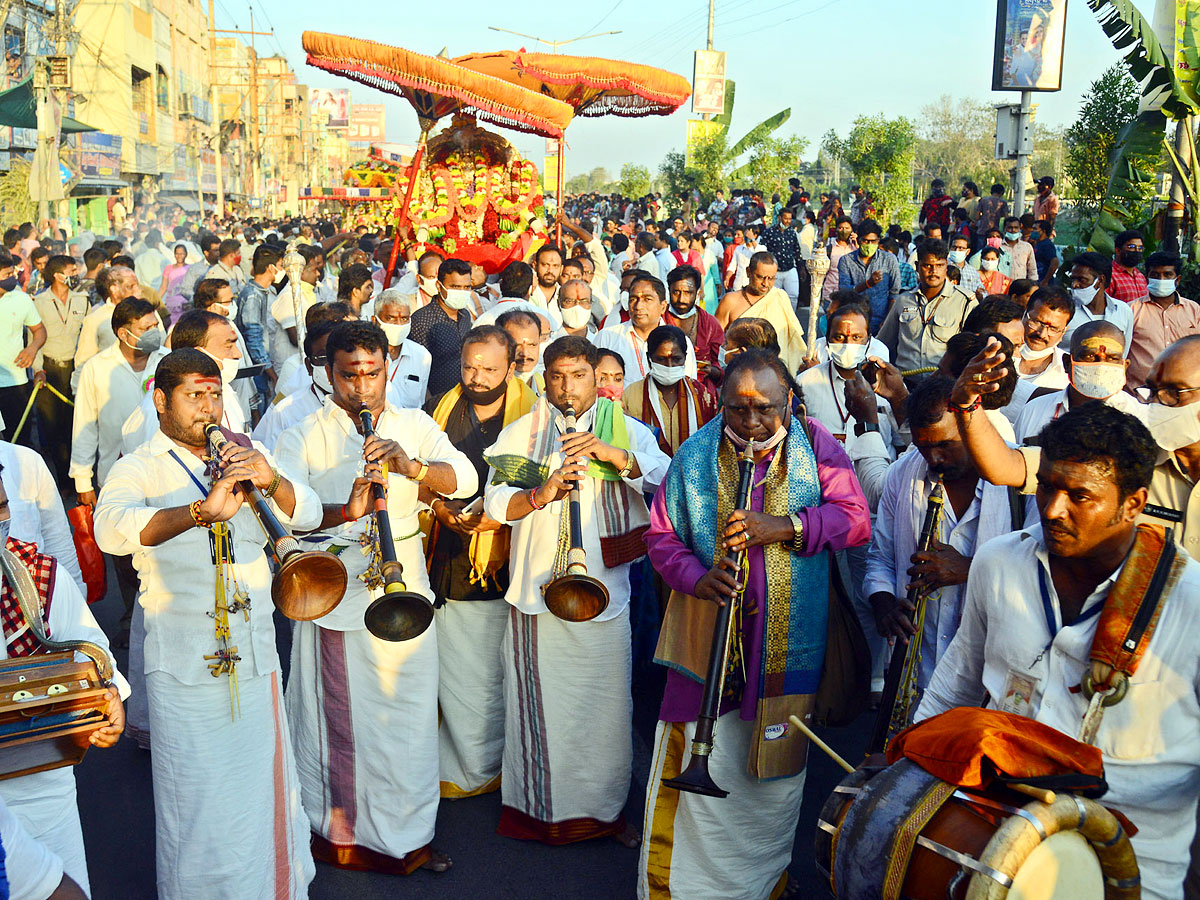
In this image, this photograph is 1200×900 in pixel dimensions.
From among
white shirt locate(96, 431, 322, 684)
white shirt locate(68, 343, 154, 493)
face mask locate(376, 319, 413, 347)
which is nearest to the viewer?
white shirt locate(96, 431, 322, 684)

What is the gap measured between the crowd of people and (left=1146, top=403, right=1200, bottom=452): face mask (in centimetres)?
1

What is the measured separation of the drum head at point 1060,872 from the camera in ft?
7.34

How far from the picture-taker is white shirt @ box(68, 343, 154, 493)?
21.1ft

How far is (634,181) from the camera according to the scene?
51188mm

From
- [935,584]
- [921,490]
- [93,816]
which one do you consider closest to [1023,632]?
[935,584]

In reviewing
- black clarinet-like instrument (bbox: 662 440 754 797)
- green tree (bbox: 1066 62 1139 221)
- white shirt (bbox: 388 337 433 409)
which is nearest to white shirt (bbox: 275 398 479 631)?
black clarinet-like instrument (bbox: 662 440 754 797)

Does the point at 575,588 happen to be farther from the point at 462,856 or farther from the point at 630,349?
the point at 630,349

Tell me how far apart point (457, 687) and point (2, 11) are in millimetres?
20477

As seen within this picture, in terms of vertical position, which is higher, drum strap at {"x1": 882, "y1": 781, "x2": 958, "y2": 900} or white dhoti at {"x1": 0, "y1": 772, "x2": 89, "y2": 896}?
drum strap at {"x1": 882, "y1": 781, "x2": 958, "y2": 900}

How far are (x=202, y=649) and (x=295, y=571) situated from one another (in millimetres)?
604

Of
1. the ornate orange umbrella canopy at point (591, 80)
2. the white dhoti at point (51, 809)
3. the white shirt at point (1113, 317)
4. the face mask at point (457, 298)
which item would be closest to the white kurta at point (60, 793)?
the white dhoti at point (51, 809)

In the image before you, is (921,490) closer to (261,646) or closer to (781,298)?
(261,646)

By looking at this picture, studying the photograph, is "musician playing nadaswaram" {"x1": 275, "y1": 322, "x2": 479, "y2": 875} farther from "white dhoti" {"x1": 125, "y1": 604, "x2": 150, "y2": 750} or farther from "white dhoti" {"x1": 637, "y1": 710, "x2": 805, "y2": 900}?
"white dhoti" {"x1": 125, "y1": 604, "x2": 150, "y2": 750}

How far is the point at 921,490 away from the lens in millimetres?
4145
